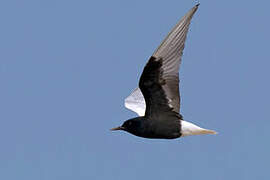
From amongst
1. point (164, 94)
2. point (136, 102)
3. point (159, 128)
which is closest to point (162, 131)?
point (159, 128)

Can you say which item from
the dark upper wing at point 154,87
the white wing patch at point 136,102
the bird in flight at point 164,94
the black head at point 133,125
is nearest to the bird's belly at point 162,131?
the bird in flight at point 164,94

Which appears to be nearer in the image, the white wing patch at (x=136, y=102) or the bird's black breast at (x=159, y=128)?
the bird's black breast at (x=159, y=128)

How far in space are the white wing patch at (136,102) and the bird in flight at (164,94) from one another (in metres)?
2.00

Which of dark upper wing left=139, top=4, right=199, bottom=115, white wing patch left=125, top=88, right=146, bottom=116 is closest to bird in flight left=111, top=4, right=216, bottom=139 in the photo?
dark upper wing left=139, top=4, right=199, bottom=115

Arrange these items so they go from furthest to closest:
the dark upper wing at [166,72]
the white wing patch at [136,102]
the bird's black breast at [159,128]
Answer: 1. the white wing patch at [136,102]
2. the bird's black breast at [159,128]
3. the dark upper wing at [166,72]

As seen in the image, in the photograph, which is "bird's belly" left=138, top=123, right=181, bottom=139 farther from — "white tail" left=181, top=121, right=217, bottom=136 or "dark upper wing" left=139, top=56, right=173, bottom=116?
"dark upper wing" left=139, top=56, right=173, bottom=116

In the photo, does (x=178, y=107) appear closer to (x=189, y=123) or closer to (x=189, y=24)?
(x=189, y=123)

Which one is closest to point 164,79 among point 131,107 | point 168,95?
point 168,95

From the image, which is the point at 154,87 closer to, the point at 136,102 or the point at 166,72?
the point at 166,72

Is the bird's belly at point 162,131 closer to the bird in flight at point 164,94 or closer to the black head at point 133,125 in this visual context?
the bird in flight at point 164,94

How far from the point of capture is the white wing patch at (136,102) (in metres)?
18.0

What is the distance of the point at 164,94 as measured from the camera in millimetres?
15523

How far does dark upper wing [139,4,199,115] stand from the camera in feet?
49.8

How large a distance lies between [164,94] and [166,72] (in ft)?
1.31
